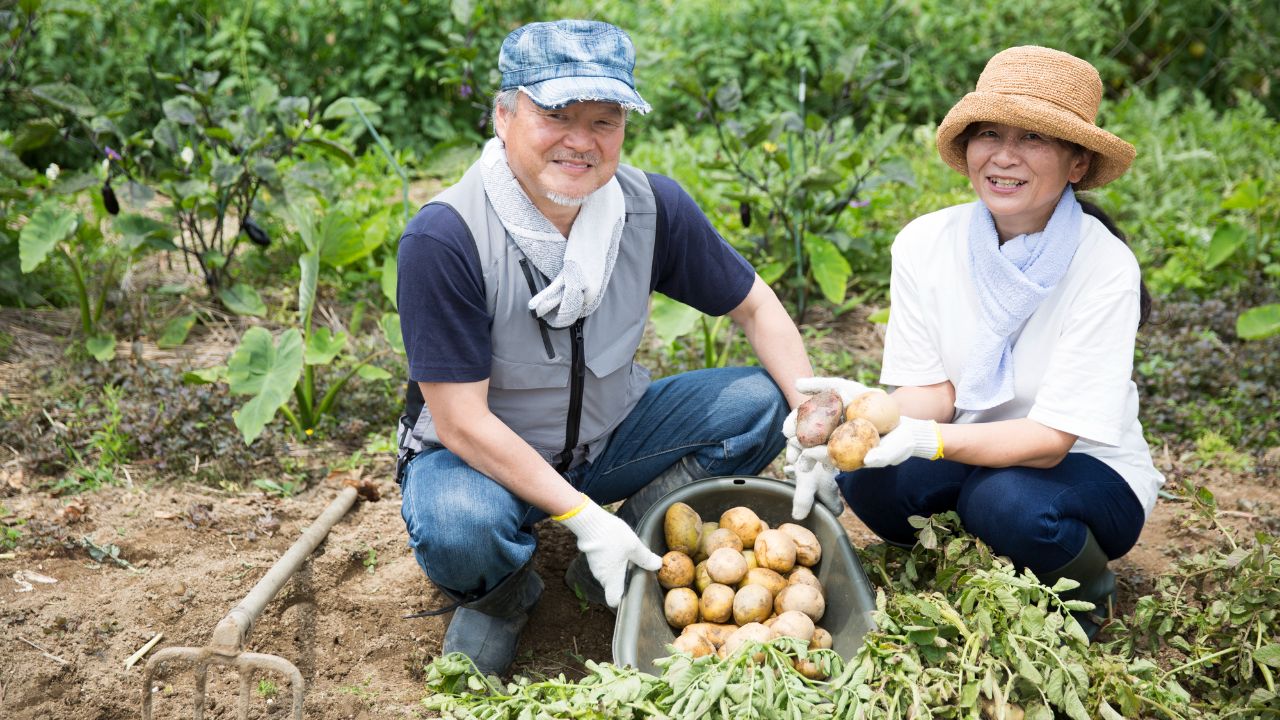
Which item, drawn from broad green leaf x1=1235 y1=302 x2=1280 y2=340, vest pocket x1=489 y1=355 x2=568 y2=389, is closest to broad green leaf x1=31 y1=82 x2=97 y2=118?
vest pocket x1=489 y1=355 x2=568 y2=389

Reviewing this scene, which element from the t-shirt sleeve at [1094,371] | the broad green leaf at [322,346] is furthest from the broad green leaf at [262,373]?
the t-shirt sleeve at [1094,371]

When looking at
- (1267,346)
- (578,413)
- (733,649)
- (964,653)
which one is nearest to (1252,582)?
(964,653)

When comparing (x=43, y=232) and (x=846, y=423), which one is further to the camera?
(x=43, y=232)

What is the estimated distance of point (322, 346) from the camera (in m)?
3.05

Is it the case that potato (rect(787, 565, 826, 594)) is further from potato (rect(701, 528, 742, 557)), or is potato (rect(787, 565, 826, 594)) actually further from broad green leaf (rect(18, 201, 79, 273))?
broad green leaf (rect(18, 201, 79, 273))

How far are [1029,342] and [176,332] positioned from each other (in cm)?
265

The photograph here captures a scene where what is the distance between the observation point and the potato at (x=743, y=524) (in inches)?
88.6

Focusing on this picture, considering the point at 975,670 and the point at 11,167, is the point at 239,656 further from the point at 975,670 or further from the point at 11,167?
the point at 11,167

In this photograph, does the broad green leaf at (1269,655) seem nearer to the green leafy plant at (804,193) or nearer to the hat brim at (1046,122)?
the hat brim at (1046,122)

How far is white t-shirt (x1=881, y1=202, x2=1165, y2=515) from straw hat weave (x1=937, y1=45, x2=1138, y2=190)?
0.18m

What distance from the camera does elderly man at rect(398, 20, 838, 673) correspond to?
6.54ft

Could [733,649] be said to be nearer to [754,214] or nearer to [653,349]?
[653,349]

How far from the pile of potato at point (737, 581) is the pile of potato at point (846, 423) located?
0.24m

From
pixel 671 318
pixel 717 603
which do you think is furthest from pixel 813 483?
pixel 671 318
